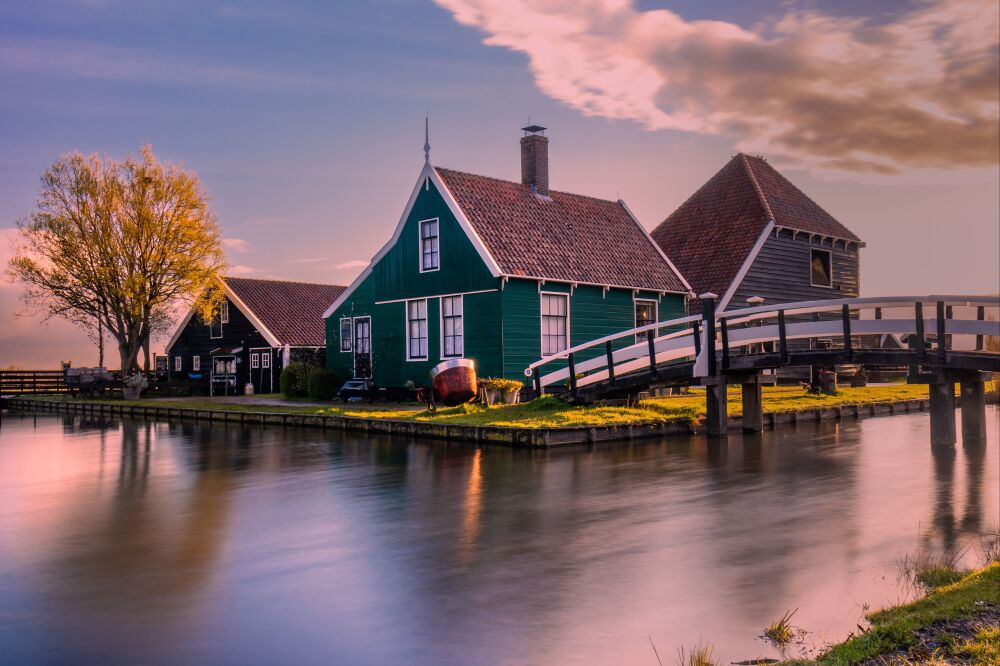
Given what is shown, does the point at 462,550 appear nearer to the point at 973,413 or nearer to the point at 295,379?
the point at 973,413

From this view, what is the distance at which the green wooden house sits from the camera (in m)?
27.4

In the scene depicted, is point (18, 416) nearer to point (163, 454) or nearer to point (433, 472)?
point (163, 454)

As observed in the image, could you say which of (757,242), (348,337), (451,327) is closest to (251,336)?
(348,337)

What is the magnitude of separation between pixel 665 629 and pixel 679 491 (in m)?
6.48

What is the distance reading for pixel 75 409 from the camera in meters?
39.3

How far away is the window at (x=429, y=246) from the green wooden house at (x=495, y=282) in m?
0.04

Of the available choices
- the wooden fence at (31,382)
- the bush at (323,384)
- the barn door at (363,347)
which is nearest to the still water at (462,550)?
the barn door at (363,347)

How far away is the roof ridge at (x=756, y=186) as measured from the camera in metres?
34.7

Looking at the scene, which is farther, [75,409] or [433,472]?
[75,409]

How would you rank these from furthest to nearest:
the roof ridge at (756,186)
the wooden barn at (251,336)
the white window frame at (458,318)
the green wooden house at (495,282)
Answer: the wooden barn at (251,336)
the roof ridge at (756,186)
the white window frame at (458,318)
the green wooden house at (495,282)

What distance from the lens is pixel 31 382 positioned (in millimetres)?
49906

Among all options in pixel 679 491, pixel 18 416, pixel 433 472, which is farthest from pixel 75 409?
pixel 679 491

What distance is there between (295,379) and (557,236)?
12007mm

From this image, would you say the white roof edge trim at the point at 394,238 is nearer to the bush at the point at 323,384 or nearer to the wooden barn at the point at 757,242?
the bush at the point at 323,384
